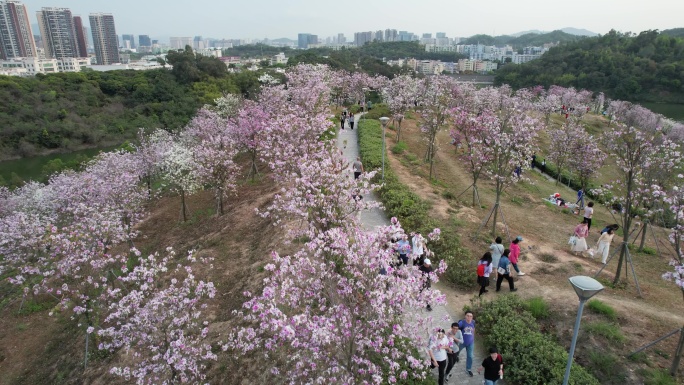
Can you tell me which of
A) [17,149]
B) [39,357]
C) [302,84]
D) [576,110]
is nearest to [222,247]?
[39,357]

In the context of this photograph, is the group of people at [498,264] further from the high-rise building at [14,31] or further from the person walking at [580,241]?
the high-rise building at [14,31]

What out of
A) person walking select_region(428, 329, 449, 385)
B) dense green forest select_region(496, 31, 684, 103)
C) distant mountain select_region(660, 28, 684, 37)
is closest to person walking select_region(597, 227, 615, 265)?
person walking select_region(428, 329, 449, 385)

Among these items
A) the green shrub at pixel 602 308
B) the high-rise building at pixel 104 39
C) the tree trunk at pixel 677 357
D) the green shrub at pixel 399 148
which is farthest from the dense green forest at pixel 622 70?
the high-rise building at pixel 104 39

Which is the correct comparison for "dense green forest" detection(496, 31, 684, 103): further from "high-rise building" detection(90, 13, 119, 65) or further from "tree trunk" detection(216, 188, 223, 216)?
"high-rise building" detection(90, 13, 119, 65)

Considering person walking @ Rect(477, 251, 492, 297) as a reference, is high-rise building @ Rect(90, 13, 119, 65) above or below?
above

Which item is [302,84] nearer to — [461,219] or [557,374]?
[461,219]
